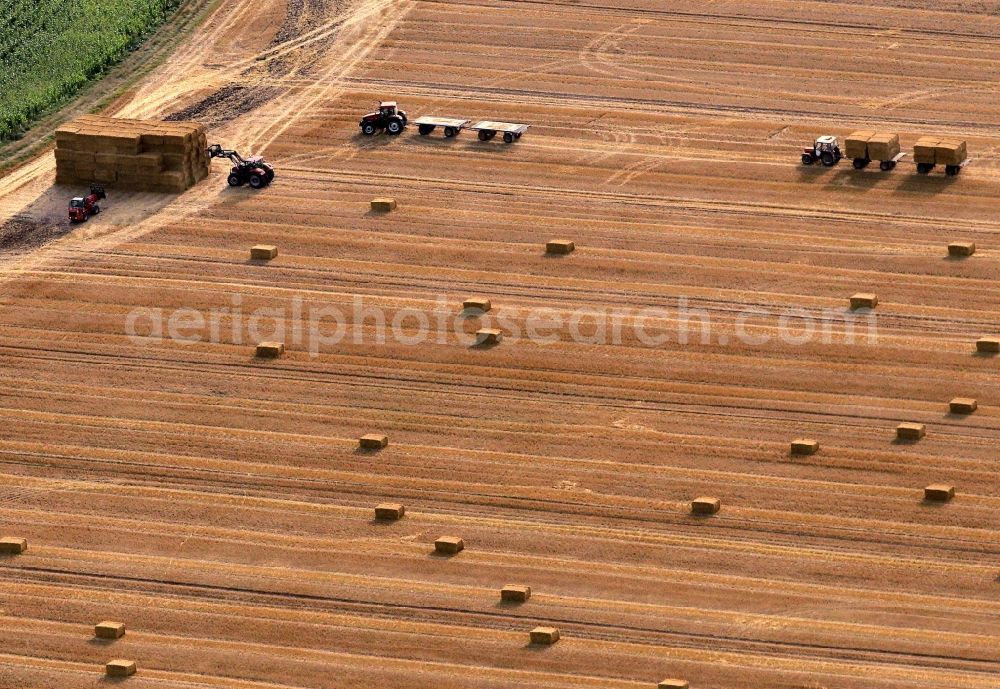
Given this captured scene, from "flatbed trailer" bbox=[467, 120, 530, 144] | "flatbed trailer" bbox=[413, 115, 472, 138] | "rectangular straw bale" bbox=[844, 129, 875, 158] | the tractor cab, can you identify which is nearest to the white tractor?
the tractor cab

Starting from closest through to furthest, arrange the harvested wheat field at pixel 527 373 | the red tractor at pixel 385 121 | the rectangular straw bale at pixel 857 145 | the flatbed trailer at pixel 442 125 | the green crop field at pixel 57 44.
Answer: the harvested wheat field at pixel 527 373
the rectangular straw bale at pixel 857 145
the flatbed trailer at pixel 442 125
the red tractor at pixel 385 121
the green crop field at pixel 57 44

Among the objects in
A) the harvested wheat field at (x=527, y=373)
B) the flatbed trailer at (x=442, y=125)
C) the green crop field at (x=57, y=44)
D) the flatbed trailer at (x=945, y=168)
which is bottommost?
the harvested wheat field at (x=527, y=373)

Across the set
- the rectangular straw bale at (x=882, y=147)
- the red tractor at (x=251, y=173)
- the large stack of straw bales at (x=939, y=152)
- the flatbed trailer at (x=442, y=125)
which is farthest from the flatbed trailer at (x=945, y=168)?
the red tractor at (x=251, y=173)

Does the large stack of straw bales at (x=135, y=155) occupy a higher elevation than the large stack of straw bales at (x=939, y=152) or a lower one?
lower

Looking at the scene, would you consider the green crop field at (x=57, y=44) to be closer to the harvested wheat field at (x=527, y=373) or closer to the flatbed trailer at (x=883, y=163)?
the harvested wheat field at (x=527, y=373)

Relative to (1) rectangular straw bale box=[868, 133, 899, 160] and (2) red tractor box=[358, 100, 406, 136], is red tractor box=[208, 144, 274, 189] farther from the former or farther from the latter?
(1) rectangular straw bale box=[868, 133, 899, 160]

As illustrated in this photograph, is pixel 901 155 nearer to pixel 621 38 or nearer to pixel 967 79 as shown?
pixel 967 79

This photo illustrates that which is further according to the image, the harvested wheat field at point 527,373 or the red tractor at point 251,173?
the red tractor at point 251,173
